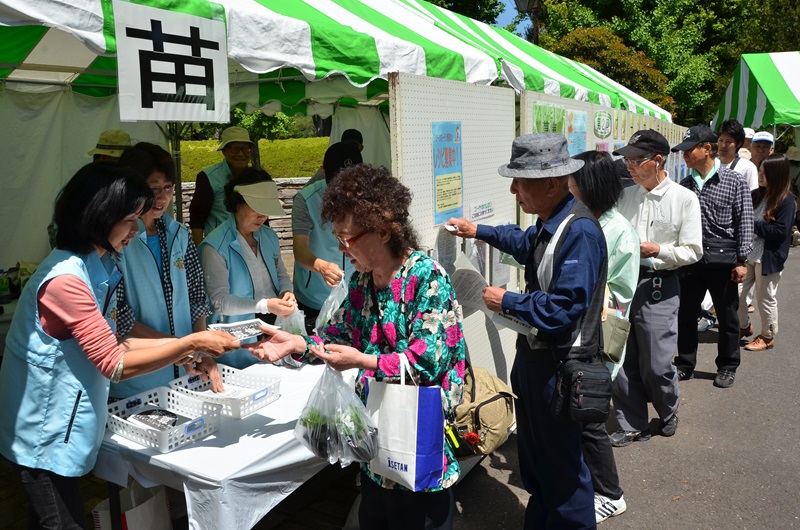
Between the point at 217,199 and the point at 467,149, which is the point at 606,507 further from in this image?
the point at 217,199

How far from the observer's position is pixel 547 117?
16.0 ft

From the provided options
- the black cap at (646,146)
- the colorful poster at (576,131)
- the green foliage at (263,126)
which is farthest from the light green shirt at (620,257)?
the green foliage at (263,126)

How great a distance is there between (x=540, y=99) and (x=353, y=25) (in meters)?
1.70

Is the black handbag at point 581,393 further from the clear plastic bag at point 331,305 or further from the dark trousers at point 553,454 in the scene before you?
the clear plastic bag at point 331,305

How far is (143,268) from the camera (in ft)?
8.86

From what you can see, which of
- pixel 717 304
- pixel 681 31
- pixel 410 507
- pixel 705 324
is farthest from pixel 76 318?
pixel 681 31

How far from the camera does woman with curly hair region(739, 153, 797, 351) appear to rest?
6.25 metres

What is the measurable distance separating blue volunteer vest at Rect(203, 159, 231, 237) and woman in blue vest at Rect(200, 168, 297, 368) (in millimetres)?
1494

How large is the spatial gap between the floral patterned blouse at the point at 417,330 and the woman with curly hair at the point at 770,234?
208 inches

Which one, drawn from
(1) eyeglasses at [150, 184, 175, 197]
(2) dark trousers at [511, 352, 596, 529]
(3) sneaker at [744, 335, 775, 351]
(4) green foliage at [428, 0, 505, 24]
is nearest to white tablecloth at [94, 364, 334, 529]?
(2) dark trousers at [511, 352, 596, 529]

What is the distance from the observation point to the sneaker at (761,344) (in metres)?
6.65

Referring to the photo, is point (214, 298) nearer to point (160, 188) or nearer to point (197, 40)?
point (160, 188)

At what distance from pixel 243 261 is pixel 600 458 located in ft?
7.00

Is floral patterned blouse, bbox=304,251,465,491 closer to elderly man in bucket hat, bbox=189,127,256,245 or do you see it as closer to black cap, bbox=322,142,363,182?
black cap, bbox=322,142,363,182
